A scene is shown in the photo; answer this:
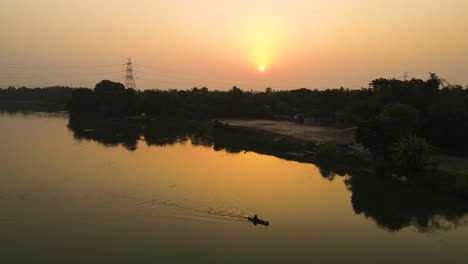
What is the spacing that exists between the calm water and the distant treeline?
6941 millimetres

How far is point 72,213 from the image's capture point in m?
19.6

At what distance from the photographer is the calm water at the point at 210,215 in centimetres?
1625

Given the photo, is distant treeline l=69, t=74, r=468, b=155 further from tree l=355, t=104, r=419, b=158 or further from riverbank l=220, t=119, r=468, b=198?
riverbank l=220, t=119, r=468, b=198

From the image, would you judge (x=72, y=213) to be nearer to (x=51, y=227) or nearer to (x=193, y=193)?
(x=51, y=227)

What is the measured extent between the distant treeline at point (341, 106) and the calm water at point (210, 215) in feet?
22.8

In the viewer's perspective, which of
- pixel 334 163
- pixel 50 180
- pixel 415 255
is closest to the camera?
pixel 415 255

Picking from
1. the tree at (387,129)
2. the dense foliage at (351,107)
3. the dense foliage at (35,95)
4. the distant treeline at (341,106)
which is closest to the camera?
the tree at (387,129)

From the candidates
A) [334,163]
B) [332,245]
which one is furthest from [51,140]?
[332,245]

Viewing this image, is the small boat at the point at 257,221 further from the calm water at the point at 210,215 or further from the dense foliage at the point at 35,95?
the dense foliage at the point at 35,95

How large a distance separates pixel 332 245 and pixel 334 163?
647 inches

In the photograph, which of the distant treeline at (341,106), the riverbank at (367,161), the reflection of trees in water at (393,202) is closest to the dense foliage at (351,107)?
the distant treeline at (341,106)

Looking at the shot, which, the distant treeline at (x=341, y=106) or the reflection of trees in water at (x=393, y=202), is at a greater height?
the distant treeline at (x=341, y=106)

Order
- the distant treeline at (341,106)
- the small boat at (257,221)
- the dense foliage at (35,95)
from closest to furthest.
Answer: the small boat at (257,221) → the distant treeline at (341,106) → the dense foliage at (35,95)

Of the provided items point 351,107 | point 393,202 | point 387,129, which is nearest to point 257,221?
point 393,202
